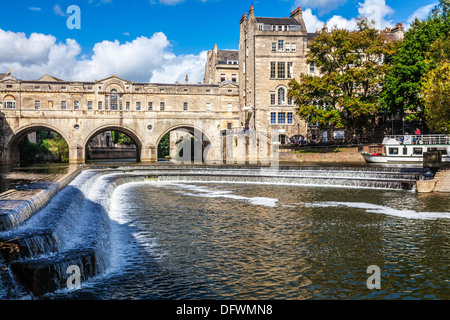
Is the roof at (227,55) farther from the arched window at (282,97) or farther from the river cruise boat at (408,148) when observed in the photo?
the river cruise boat at (408,148)

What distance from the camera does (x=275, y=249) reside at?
10.7 meters

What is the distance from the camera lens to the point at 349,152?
1677 inches

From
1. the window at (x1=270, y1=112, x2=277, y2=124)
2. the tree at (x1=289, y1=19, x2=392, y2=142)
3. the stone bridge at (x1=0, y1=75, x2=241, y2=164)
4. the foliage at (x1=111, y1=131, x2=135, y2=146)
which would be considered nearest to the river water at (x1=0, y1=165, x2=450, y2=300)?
the tree at (x1=289, y1=19, x2=392, y2=142)

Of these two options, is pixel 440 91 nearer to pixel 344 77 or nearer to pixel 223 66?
pixel 344 77

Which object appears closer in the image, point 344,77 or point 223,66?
point 344,77

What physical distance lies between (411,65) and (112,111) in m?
35.0

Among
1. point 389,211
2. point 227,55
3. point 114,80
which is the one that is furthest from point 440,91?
point 227,55

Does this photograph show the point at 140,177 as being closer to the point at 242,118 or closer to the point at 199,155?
the point at 242,118

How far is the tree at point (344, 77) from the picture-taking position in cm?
4188

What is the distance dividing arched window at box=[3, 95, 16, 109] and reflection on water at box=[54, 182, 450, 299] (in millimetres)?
38059

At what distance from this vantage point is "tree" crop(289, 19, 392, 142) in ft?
137

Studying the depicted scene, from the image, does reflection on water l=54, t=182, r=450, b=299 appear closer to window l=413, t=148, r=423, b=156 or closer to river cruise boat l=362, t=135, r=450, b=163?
river cruise boat l=362, t=135, r=450, b=163
